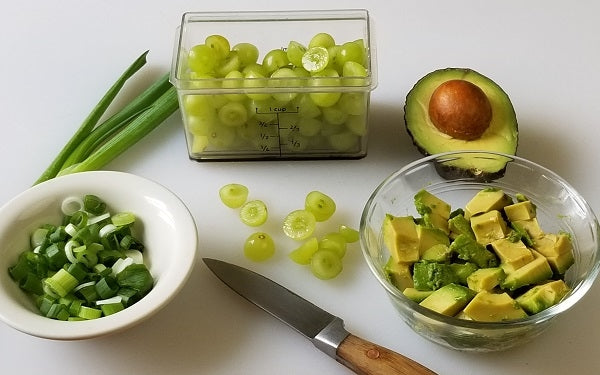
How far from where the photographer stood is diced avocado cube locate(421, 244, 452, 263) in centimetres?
101

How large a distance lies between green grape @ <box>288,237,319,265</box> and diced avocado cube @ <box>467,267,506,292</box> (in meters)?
0.22

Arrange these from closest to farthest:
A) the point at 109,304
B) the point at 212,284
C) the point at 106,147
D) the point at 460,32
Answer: the point at 109,304, the point at 212,284, the point at 106,147, the point at 460,32

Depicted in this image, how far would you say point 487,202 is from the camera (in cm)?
106

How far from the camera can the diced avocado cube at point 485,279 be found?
0.96m

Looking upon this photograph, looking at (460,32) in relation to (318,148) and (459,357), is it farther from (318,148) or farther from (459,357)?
(459,357)

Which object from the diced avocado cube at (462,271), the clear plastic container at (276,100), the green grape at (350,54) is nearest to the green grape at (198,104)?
the clear plastic container at (276,100)

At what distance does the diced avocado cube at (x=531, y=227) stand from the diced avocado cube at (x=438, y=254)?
10cm

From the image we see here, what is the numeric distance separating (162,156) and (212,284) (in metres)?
0.28

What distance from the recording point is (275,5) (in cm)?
156

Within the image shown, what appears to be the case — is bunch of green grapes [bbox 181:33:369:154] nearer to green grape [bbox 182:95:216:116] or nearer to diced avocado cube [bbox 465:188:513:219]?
green grape [bbox 182:95:216:116]

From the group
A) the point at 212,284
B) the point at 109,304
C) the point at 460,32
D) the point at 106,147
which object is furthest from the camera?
the point at 460,32

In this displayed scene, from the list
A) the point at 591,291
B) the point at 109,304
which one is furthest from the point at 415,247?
the point at 109,304

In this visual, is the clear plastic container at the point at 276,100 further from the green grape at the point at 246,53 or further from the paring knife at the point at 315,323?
the paring knife at the point at 315,323

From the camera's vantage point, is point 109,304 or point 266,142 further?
point 266,142
